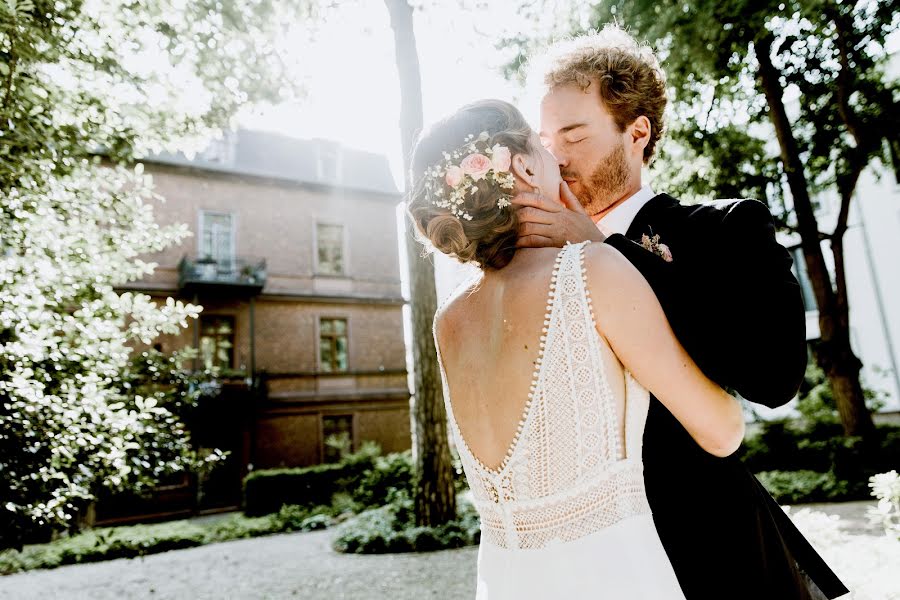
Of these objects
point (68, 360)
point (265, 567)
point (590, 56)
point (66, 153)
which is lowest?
point (265, 567)

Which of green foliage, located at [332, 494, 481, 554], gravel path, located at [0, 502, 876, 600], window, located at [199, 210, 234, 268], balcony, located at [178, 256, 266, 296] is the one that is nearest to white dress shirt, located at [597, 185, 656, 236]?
gravel path, located at [0, 502, 876, 600]

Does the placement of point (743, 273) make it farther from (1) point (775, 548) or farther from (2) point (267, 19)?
(2) point (267, 19)

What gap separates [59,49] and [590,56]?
4.04m

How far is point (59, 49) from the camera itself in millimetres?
4230

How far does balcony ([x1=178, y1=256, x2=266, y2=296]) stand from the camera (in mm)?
20812

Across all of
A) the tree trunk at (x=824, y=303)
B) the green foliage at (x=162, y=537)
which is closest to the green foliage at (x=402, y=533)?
the green foliage at (x=162, y=537)

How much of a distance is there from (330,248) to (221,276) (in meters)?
4.68

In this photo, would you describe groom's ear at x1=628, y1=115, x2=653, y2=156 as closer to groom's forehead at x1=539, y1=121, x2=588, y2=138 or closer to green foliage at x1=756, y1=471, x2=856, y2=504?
groom's forehead at x1=539, y1=121, x2=588, y2=138

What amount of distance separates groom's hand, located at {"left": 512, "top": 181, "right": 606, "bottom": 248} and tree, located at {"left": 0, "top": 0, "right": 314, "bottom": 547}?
3.28 m

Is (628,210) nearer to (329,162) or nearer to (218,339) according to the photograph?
(218,339)

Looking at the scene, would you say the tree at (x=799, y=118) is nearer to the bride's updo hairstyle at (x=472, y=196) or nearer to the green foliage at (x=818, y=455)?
the green foliage at (x=818, y=455)

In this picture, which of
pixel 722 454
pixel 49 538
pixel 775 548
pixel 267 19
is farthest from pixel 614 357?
pixel 267 19

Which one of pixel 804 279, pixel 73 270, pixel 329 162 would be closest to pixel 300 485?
pixel 329 162

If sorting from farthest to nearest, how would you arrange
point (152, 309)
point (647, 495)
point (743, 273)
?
point (152, 309) < point (647, 495) < point (743, 273)
